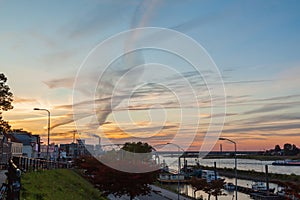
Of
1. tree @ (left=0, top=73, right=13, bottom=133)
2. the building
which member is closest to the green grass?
tree @ (left=0, top=73, right=13, bottom=133)

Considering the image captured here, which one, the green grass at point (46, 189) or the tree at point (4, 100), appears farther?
the tree at point (4, 100)

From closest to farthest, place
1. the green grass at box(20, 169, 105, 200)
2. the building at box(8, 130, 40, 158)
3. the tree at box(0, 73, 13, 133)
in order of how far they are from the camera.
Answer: the green grass at box(20, 169, 105, 200) < the tree at box(0, 73, 13, 133) < the building at box(8, 130, 40, 158)

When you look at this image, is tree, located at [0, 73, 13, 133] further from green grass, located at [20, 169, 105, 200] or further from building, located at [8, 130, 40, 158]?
building, located at [8, 130, 40, 158]

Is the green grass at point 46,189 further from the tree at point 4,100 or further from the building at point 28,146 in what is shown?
the building at point 28,146

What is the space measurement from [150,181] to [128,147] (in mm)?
9516

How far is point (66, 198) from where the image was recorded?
2755cm

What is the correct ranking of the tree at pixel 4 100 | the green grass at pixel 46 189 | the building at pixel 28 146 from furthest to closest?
the building at pixel 28 146
the tree at pixel 4 100
the green grass at pixel 46 189

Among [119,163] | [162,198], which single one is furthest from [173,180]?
[119,163]

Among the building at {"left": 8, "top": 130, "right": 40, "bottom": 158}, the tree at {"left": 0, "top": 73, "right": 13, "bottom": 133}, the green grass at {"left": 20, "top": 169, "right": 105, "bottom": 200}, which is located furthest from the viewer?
the building at {"left": 8, "top": 130, "right": 40, "bottom": 158}

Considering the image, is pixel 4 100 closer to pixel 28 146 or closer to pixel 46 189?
pixel 46 189

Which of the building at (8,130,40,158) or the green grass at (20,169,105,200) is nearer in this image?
the green grass at (20,169,105,200)

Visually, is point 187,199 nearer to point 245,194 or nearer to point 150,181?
point 150,181

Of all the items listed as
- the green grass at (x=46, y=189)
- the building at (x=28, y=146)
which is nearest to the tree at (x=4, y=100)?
the green grass at (x=46, y=189)

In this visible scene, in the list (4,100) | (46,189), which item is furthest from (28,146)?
(46,189)
